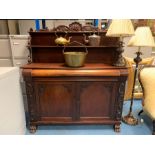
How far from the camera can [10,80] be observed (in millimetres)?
1156

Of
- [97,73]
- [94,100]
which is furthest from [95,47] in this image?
[94,100]

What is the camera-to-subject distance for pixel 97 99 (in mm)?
1514

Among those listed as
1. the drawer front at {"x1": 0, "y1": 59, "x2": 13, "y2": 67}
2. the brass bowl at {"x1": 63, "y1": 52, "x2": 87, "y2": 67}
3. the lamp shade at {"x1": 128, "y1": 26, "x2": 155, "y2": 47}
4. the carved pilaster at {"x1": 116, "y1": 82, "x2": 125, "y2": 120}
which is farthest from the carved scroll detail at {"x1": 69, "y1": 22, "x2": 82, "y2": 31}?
the drawer front at {"x1": 0, "y1": 59, "x2": 13, "y2": 67}

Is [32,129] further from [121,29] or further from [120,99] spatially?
[121,29]

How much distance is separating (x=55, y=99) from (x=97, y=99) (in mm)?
429

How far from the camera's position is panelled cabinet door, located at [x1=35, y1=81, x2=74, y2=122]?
1.45m

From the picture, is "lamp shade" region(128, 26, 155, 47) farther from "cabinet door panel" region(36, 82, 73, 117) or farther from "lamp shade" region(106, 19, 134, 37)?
"cabinet door panel" region(36, 82, 73, 117)

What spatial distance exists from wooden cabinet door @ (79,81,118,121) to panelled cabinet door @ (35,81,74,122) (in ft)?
0.40

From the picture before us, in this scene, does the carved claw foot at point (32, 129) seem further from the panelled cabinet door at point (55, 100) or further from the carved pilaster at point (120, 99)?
the carved pilaster at point (120, 99)

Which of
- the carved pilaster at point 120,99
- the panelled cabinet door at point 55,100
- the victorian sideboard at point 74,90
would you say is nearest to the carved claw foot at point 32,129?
the victorian sideboard at point 74,90

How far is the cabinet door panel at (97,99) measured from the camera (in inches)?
57.5
